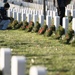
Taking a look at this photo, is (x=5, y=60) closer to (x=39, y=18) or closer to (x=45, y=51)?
A: (x=45, y=51)

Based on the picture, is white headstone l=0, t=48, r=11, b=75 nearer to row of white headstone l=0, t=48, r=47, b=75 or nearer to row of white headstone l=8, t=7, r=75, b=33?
row of white headstone l=0, t=48, r=47, b=75

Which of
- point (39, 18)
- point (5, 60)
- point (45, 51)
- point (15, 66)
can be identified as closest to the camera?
point (15, 66)

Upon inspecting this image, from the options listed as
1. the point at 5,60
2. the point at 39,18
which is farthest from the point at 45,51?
the point at 39,18

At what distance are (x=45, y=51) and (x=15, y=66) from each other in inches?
188

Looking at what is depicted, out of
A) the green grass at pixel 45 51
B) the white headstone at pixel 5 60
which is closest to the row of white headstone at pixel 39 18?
the green grass at pixel 45 51

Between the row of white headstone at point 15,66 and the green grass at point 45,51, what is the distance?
101 cm

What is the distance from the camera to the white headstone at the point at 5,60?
5087 millimetres

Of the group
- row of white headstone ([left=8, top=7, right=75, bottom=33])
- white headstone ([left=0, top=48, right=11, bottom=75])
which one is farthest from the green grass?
white headstone ([left=0, top=48, right=11, bottom=75])

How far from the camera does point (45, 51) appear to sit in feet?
30.5

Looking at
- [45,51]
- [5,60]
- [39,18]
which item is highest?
[5,60]

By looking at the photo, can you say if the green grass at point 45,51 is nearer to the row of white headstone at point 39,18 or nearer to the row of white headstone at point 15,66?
the row of white headstone at point 39,18

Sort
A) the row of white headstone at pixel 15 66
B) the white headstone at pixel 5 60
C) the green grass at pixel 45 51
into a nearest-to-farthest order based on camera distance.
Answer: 1. the row of white headstone at pixel 15 66
2. the white headstone at pixel 5 60
3. the green grass at pixel 45 51

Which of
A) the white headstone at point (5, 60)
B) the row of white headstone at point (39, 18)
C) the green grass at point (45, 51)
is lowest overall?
the green grass at point (45, 51)

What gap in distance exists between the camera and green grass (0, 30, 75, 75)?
24.0 ft
